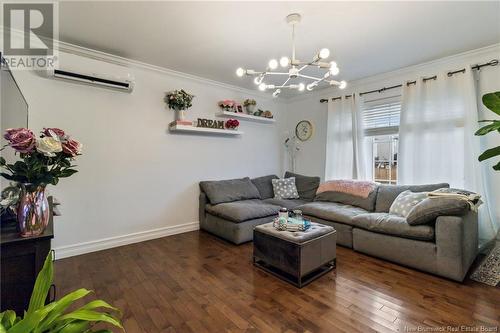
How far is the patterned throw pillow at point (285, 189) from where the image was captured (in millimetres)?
4484

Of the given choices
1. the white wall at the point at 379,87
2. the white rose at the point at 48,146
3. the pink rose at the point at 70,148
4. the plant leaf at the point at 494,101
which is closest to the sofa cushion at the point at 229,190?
the white wall at the point at 379,87

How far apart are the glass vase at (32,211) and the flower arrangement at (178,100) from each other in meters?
2.54

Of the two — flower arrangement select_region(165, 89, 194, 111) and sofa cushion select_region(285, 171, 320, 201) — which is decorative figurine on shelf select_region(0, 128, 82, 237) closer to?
flower arrangement select_region(165, 89, 194, 111)

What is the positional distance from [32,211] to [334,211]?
10.4 ft

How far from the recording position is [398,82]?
374 centimetres

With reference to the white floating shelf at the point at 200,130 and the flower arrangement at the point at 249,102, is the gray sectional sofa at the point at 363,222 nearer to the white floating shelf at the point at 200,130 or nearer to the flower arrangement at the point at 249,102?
the white floating shelf at the point at 200,130

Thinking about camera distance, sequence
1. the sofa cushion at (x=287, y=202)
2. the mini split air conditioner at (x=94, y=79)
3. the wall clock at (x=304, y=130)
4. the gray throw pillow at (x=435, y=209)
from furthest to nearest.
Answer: the wall clock at (x=304, y=130), the sofa cushion at (x=287, y=202), the mini split air conditioner at (x=94, y=79), the gray throw pillow at (x=435, y=209)

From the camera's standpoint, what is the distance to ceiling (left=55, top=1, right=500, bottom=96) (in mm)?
2195

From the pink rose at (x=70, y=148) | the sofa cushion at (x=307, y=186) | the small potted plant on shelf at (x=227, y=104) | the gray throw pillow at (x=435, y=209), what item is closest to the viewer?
the pink rose at (x=70, y=148)

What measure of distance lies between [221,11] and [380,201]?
3.11 metres

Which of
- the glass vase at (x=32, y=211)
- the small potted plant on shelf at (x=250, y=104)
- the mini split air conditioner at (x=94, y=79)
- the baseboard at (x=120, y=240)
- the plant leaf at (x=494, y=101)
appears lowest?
the baseboard at (x=120, y=240)

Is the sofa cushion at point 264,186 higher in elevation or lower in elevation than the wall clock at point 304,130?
lower

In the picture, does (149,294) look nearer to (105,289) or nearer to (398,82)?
(105,289)

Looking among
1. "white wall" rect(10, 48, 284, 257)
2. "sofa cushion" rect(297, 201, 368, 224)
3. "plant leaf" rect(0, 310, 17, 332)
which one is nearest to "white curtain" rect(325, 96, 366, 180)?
"sofa cushion" rect(297, 201, 368, 224)
